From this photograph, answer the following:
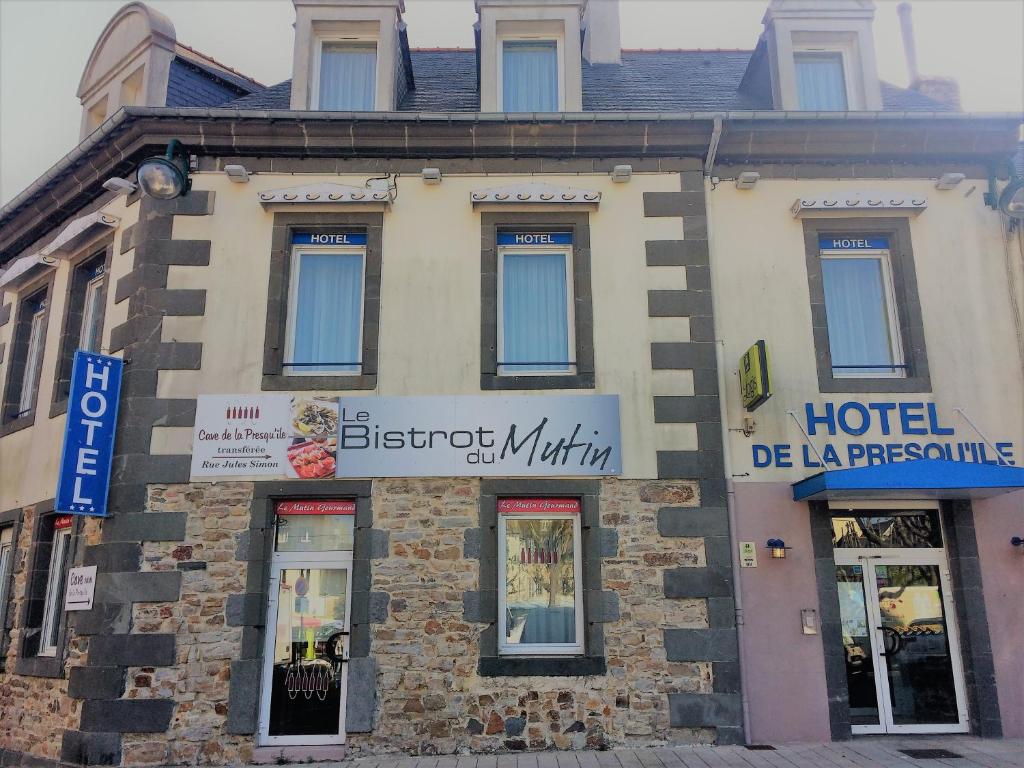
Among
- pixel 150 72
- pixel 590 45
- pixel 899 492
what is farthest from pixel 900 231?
pixel 150 72

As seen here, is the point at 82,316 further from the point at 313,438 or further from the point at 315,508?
the point at 315,508

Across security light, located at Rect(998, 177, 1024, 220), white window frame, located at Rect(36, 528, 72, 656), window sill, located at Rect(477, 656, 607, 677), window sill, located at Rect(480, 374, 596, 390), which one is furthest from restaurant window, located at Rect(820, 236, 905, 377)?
white window frame, located at Rect(36, 528, 72, 656)

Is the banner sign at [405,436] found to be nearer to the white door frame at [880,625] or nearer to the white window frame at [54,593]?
the white window frame at [54,593]

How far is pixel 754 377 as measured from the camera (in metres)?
7.94

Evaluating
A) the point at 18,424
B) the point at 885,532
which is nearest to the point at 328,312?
the point at 18,424

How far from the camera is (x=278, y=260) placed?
8.71m

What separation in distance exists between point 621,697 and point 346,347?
4459mm

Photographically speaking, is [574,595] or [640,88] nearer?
[574,595]

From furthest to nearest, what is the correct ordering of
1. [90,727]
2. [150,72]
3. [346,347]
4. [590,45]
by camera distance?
[590,45] → [150,72] → [346,347] → [90,727]

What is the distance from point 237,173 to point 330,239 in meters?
1.18

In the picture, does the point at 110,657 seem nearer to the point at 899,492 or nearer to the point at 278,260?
the point at 278,260

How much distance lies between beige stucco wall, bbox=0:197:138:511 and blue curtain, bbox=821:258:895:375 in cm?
760

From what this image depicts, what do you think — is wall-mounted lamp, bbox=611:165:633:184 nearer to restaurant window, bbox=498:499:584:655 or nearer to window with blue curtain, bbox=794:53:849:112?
window with blue curtain, bbox=794:53:849:112

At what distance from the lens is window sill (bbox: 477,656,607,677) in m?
7.68
